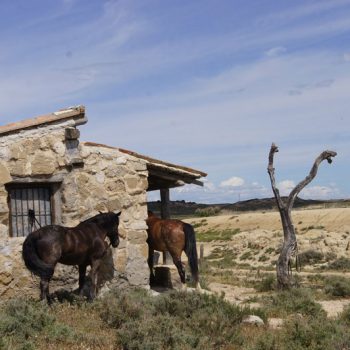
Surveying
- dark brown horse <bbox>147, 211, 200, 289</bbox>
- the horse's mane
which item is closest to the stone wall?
the horse's mane

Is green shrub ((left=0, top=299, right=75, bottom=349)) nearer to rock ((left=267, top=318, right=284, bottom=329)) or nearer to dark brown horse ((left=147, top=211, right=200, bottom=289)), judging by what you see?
rock ((left=267, top=318, right=284, bottom=329))

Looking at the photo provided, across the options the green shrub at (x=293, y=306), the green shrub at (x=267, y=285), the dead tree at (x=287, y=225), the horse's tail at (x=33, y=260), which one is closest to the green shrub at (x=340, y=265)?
the green shrub at (x=267, y=285)

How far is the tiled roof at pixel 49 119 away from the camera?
10594 millimetres

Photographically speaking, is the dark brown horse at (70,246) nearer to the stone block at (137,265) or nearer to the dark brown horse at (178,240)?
the stone block at (137,265)

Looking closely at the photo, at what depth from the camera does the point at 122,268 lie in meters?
11.8

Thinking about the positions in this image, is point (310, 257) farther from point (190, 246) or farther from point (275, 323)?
point (275, 323)

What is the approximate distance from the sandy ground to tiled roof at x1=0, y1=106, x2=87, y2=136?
511cm

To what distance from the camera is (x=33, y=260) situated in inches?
381

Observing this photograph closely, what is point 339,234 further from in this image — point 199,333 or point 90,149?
point 199,333

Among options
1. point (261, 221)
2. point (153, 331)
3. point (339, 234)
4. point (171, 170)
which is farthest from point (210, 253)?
point (153, 331)

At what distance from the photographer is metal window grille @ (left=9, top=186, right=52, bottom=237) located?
35.7 feet

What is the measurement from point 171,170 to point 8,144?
398 centimetres

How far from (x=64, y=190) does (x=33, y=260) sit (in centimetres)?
186

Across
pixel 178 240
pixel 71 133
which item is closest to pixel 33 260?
pixel 71 133
